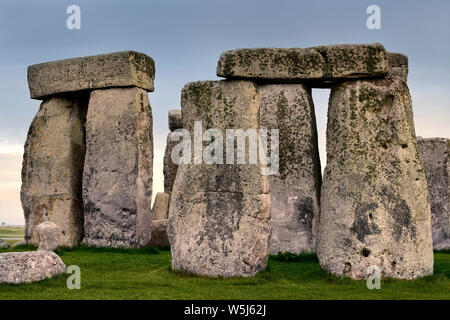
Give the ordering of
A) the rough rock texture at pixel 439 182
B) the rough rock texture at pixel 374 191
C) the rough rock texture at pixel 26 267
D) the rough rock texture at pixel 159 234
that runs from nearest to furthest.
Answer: the rough rock texture at pixel 26 267, the rough rock texture at pixel 374 191, the rough rock texture at pixel 159 234, the rough rock texture at pixel 439 182

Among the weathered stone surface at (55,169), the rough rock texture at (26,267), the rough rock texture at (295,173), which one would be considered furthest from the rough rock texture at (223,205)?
the weathered stone surface at (55,169)

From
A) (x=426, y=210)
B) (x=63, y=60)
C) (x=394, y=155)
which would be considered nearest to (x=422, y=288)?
(x=426, y=210)

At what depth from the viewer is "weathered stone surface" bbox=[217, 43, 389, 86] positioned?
870 cm

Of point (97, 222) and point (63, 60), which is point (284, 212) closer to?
point (97, 222)

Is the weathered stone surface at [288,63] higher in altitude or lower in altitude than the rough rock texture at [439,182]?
higher

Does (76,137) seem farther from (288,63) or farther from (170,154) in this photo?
(288,63)

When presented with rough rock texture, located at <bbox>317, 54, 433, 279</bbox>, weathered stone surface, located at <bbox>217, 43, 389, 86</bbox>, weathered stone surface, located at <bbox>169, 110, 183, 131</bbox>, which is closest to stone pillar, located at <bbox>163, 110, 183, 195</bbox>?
weathered stone surface, located at <bbox>169, 110, 183, 131</bbox>

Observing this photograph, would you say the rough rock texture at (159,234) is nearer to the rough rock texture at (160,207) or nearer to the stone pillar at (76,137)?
the stone pillar at (76,137)

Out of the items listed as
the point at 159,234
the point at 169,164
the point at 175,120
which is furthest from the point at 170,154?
the point at 159,234

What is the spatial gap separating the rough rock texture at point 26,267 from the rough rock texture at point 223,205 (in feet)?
6.04

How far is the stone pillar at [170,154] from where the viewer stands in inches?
720

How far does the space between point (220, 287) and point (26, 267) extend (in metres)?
2.62

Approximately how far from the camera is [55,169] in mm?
14438

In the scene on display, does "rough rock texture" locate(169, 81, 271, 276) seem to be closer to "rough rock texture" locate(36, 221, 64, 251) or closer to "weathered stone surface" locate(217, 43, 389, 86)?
"weathered stone surface" locate(217, 43, 389, 86)
